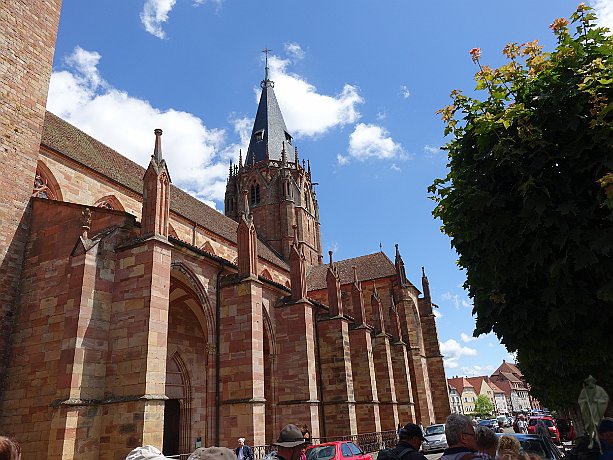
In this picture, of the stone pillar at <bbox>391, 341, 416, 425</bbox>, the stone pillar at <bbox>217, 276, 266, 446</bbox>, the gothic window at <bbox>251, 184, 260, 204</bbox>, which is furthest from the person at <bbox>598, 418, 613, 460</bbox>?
the gothic window at <bbox>251, 184, 260, 204</bbox>

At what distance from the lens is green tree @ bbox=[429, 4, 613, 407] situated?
16.3ft

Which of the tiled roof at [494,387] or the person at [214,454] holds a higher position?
the tiled roof at [494,387]

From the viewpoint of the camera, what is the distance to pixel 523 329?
5793mm

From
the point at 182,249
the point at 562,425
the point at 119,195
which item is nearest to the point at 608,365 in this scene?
the point at 182,249

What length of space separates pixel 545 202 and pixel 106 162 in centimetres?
2214

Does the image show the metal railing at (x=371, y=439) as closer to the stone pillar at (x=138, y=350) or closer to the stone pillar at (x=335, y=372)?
the stone pillar at (x=335, y=372)

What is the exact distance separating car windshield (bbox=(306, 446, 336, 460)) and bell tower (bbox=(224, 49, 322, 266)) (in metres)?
29.6

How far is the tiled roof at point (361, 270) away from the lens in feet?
127

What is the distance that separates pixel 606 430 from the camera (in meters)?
4.55

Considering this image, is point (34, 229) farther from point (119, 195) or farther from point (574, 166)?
point (574, 166)

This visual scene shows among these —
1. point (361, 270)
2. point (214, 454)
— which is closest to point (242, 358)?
point (214, 454)

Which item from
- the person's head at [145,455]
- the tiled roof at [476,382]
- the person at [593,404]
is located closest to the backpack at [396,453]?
the person at [593,404]

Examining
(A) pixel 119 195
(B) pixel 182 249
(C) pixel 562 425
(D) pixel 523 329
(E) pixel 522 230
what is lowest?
(C) pixel 562 425

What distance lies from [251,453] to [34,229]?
31.2 ft
